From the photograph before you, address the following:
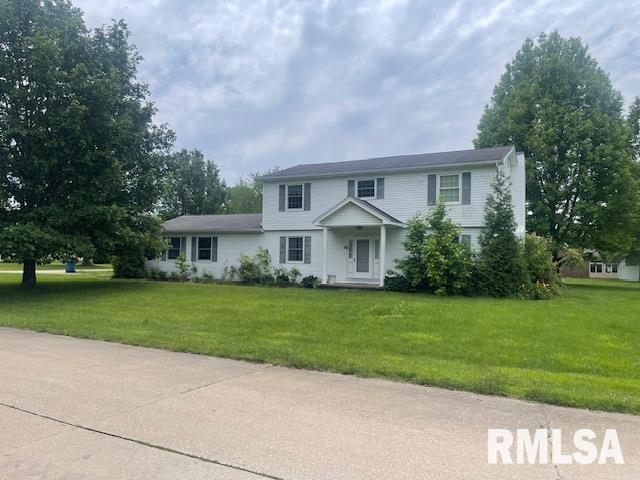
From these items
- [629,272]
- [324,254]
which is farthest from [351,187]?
[629,272]

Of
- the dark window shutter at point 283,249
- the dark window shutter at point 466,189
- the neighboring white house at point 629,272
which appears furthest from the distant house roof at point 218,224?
the neighboring white house at point 629,272

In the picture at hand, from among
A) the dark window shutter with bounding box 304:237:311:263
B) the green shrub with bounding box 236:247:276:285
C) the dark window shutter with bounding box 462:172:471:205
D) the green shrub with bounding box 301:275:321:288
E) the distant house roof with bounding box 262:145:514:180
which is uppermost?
the distant house roof with bounding box 262:145:514:180

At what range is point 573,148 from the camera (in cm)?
2912

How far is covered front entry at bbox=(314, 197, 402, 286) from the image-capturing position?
20.8 m

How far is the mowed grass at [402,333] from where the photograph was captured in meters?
6.56

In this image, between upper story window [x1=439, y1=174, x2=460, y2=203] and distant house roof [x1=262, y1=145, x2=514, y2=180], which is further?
upper story window [x1=439, y1=174, x2=460, y2=203]

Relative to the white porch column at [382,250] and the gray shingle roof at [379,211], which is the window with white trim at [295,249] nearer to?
the gray shingle roof at [379,211]

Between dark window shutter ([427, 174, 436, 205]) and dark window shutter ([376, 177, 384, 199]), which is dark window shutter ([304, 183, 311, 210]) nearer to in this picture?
dark window shutter ([376, 177, 384, 199])

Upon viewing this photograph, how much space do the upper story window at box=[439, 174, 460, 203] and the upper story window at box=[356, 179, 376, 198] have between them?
10.2 feet

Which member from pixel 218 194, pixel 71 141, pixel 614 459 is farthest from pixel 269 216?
A: pixel 218 194

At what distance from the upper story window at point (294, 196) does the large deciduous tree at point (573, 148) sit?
14849 millimetres

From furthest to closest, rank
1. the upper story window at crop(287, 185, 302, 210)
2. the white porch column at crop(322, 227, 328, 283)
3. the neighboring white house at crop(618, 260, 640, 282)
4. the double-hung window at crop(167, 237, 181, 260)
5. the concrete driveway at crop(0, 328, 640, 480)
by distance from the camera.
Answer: the neighboring white house at crop(618, 260, 640, 282), the double-hung window at crop(167, 237, 181, 260), the upper story window at crop(287, 185, 302, 210), the white porch column at crop(322, 227, 328, 283), the concrete driveway at crop(0, 328, 640, 480)

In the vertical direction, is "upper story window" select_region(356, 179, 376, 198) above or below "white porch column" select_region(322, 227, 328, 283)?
above

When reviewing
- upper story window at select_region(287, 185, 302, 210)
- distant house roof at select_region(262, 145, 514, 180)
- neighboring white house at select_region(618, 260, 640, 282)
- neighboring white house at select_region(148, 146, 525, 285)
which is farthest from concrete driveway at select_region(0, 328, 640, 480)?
neighboring white house at select_region(618, 260, 640, 282)
